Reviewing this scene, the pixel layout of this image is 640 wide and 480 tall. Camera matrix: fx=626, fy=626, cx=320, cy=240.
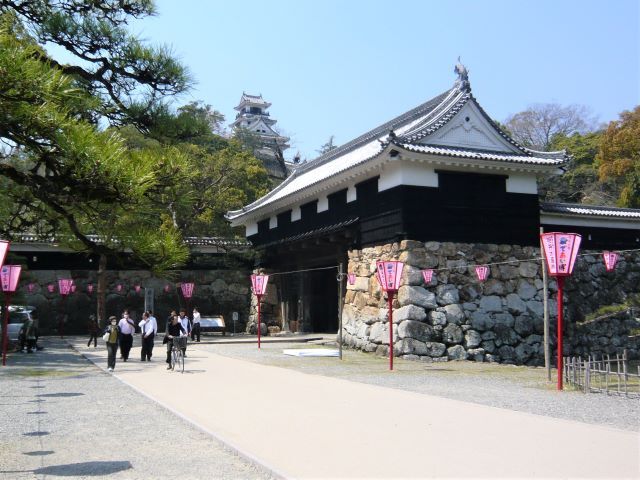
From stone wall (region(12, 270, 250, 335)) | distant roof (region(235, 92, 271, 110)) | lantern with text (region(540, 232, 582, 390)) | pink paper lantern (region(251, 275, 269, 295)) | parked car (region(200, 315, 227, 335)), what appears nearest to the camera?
lantern with text (region(540, 232, 582, 390))

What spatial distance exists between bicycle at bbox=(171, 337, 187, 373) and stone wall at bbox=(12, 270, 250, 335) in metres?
16.7

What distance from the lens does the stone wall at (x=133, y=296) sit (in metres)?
31.7

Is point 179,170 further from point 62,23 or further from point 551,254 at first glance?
point 551,254

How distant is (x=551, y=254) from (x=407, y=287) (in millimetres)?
7579

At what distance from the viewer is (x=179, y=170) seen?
310 inches

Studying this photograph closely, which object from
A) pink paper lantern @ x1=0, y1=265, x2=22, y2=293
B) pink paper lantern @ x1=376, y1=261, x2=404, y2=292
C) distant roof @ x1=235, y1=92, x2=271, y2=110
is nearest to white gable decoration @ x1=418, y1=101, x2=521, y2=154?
pink paper lantern @ x1=376, y1=261, x2=404, y2=292

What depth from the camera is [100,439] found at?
7.64 metres

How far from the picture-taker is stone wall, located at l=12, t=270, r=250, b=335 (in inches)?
1246

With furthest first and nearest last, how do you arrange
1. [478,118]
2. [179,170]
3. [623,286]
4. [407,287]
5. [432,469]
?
[623,286] → [478,118] → [407,287] → [179,170] → [432,469]

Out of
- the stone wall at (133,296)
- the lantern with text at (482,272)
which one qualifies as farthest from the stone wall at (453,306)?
the stone wall at (133,296)

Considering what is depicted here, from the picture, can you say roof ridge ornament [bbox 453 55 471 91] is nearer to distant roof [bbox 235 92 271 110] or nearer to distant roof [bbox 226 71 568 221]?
distant roof [bbox 226 71 568 221]

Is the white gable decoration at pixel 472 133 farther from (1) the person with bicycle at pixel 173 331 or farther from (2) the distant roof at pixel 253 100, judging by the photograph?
(2) the distant roof at pixel 253 100

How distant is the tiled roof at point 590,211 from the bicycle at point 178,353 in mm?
14481

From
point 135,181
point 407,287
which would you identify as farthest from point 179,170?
point 407,287
